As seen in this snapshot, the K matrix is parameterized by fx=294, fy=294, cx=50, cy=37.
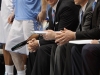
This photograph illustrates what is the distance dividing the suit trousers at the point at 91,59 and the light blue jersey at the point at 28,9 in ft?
4.53

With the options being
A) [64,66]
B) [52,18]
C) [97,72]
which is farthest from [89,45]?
[52,18]

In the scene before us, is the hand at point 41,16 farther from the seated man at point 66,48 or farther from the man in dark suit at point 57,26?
the seated man at point 66,48

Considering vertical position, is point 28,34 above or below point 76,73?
above

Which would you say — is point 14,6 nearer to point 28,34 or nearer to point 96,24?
point 28,34

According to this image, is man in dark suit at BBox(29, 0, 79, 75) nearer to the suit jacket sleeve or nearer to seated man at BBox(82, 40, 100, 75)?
the suit jacket sleeve

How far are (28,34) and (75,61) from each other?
1.21 m

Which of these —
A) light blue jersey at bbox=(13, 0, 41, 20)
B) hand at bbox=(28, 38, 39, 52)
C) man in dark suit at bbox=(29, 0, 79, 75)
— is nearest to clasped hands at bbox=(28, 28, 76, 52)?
man in dark suit at bbox=(29, 0, 79, 75)

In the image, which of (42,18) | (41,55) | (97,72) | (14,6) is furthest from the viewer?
(14,6)

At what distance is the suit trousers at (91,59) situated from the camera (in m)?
1.95

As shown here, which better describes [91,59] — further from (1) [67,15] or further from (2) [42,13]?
(2) [42,13]

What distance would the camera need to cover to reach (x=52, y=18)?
9.43 ft

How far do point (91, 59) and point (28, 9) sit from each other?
1.48 metres

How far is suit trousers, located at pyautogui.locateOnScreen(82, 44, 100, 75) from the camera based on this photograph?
1.95m

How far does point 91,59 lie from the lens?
196cm
